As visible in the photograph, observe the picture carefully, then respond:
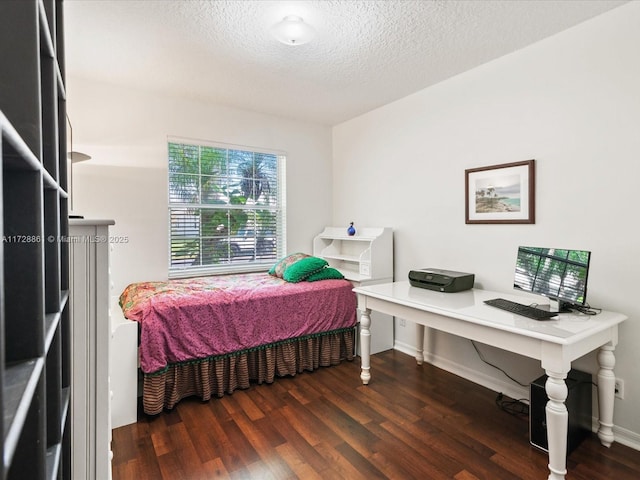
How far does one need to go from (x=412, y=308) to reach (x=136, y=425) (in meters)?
1.95

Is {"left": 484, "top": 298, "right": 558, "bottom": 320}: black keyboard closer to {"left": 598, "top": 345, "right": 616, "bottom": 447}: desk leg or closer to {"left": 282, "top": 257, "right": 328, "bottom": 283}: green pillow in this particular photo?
{"left": 598, "top": 345, "right": 616, "bottom": 447}: desk leg

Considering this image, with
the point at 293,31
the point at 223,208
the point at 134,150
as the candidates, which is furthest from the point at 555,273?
the point at 134,150

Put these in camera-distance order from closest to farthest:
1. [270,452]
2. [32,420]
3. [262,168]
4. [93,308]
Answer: [32,420] < [93,308] < [270,452] < [262,168]

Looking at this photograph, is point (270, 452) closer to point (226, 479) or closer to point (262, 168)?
point (226, 479)

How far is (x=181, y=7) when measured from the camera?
6.60 feet

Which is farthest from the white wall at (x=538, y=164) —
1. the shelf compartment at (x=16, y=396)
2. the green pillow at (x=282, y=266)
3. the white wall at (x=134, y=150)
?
the shelf compartment at (x=16, y=396)

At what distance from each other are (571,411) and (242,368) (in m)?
2.14

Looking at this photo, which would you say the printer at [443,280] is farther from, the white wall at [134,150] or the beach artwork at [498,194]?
the white wall at [134,150]

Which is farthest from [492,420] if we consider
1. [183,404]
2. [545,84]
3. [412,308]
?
[545,84]

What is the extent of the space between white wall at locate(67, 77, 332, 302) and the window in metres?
0.13

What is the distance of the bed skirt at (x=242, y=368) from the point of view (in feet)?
7.74

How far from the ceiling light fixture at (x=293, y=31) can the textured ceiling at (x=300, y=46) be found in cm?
4

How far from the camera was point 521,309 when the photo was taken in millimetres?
2031

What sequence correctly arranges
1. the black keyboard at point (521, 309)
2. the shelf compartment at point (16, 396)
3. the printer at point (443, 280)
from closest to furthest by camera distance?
the shelf compartment at point (16, 396) < the black keyboard at point (521, 309) < the printer at point (443, 280)
